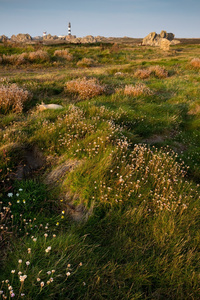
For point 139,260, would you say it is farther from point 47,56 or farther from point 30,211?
point 47,56

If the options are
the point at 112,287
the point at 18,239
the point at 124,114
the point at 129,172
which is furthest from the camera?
the point at 124,114

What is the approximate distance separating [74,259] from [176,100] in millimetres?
9318

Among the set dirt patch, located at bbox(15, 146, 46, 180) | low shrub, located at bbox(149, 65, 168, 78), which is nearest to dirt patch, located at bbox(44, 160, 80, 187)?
dirt patch, located at bbox(15, 146, 46, 180)

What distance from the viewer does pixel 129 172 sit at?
382 cm

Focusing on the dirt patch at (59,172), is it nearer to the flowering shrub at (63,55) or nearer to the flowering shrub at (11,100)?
the flowering shrub at (11,100)

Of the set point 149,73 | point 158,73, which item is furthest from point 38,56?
point 158,73

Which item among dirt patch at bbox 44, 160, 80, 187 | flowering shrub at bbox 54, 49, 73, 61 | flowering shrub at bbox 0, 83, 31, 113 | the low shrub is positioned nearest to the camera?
dirt patch at bbox 44, 160, 80, 187

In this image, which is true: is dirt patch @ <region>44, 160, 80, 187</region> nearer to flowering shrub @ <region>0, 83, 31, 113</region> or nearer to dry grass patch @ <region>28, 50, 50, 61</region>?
flowering shrub @ <region>0, 83, 31, 113</region>

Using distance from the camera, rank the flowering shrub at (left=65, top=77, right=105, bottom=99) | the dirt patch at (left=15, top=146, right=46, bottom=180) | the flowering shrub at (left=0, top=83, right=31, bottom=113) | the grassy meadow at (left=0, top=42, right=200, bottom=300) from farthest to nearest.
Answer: the flowering shrub at (left=65, top=77, right=105, bottom=99) → the flowering shrub at (left=0, top=83, right=31, bottom=113) → the dirt patch at (left=15, top=146, right=46, bottom=180) → the grassy meadow at (left=0, top=42, right=200, bottom=300)

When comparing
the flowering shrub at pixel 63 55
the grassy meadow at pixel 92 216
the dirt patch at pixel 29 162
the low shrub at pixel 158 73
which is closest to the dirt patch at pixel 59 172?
the grassy meadow at pixel 92 216

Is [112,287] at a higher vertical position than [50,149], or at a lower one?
lower

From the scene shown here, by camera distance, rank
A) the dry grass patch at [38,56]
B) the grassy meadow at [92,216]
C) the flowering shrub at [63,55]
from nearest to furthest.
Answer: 1. the grassy meadow at [92,216]
2. the dry grass patch at [38,56]
3. the flowering shrub at [63,55]

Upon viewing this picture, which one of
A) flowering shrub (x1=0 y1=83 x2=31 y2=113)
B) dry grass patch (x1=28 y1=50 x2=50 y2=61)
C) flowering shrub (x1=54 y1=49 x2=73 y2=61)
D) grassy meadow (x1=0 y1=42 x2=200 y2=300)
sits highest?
flowering shrub (x1=54 y1=49 x2=73 y2=61)

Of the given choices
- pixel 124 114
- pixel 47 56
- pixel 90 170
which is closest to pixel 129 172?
pixel 90 170
